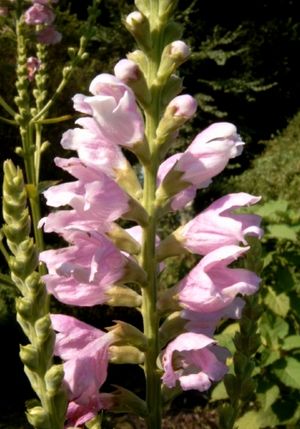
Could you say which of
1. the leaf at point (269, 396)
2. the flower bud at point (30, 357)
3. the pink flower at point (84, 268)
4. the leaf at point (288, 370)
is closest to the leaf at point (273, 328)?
the leaf at point (288, 370)

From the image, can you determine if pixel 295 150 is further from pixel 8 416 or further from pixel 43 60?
pixel 43 60

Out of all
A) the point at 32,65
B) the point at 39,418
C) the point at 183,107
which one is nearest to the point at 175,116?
the point at 183,107

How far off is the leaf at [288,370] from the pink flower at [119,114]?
293 cm

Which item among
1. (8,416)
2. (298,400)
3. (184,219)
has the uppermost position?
(298,400)

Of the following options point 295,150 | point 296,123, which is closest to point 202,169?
point 295,150

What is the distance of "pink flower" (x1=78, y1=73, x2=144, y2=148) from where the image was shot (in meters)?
1.09

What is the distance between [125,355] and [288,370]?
2867 mm

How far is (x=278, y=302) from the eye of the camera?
Result: 409cm

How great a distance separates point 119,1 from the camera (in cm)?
1192

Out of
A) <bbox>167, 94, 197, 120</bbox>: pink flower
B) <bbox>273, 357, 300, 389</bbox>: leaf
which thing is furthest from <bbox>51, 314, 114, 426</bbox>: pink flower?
<bbox>273, 357, 300, 389</bbox>: leaf

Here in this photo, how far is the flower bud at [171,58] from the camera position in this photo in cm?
108

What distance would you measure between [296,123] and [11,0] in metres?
7.24

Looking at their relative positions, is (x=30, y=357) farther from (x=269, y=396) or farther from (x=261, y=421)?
(x=261, y=421)

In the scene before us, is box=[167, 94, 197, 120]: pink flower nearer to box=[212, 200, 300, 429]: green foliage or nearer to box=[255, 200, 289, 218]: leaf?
box=[212, 200, 300, 429]: green foliage
